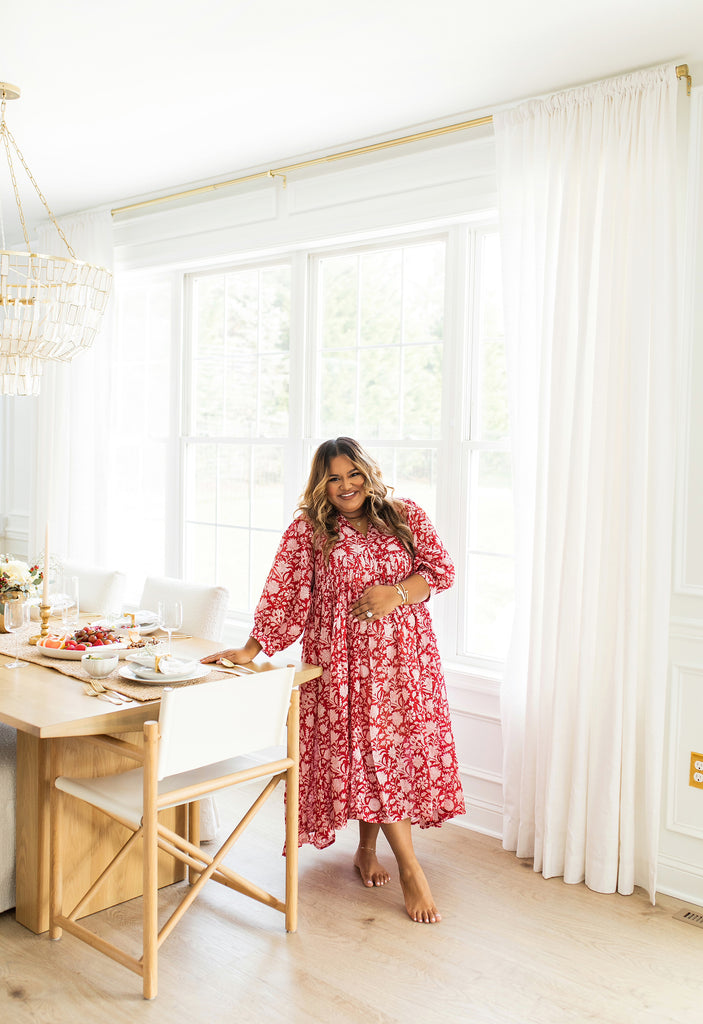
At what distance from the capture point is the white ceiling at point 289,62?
8.79ft

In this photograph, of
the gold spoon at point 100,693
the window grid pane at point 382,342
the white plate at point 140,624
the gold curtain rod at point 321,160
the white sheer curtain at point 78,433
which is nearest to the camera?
the gold spoon at point 100,693

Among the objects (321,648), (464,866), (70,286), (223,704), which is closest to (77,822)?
(223,704)

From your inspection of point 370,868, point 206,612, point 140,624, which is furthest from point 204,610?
point 370,868

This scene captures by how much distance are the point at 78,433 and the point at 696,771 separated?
370 centimetres

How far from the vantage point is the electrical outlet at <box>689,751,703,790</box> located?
298 cm

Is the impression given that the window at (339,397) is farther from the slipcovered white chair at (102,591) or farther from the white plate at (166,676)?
the white plate at (166,676)

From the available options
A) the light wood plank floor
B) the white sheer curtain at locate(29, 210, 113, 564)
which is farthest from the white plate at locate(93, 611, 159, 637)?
the white sheer curtain at locate(29, 210, 113, 564)

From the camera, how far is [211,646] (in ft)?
10.6

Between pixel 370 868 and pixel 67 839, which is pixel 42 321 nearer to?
pixel 67 839

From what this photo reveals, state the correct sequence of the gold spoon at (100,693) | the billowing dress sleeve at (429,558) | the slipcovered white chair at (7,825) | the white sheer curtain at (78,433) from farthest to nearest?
the white sheer curtain at (78,433)
the billowing dress sleeve at (429,558)
the slipcovered white chair at (7,825)
the gold spoon at (100,693)

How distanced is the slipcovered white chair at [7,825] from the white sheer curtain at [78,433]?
226cm

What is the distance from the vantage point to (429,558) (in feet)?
10.2

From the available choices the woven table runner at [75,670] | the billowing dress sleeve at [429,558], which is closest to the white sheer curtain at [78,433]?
the woven table runner at [75,670]

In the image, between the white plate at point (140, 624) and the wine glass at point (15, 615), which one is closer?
the wine glass at point (15, 615)
